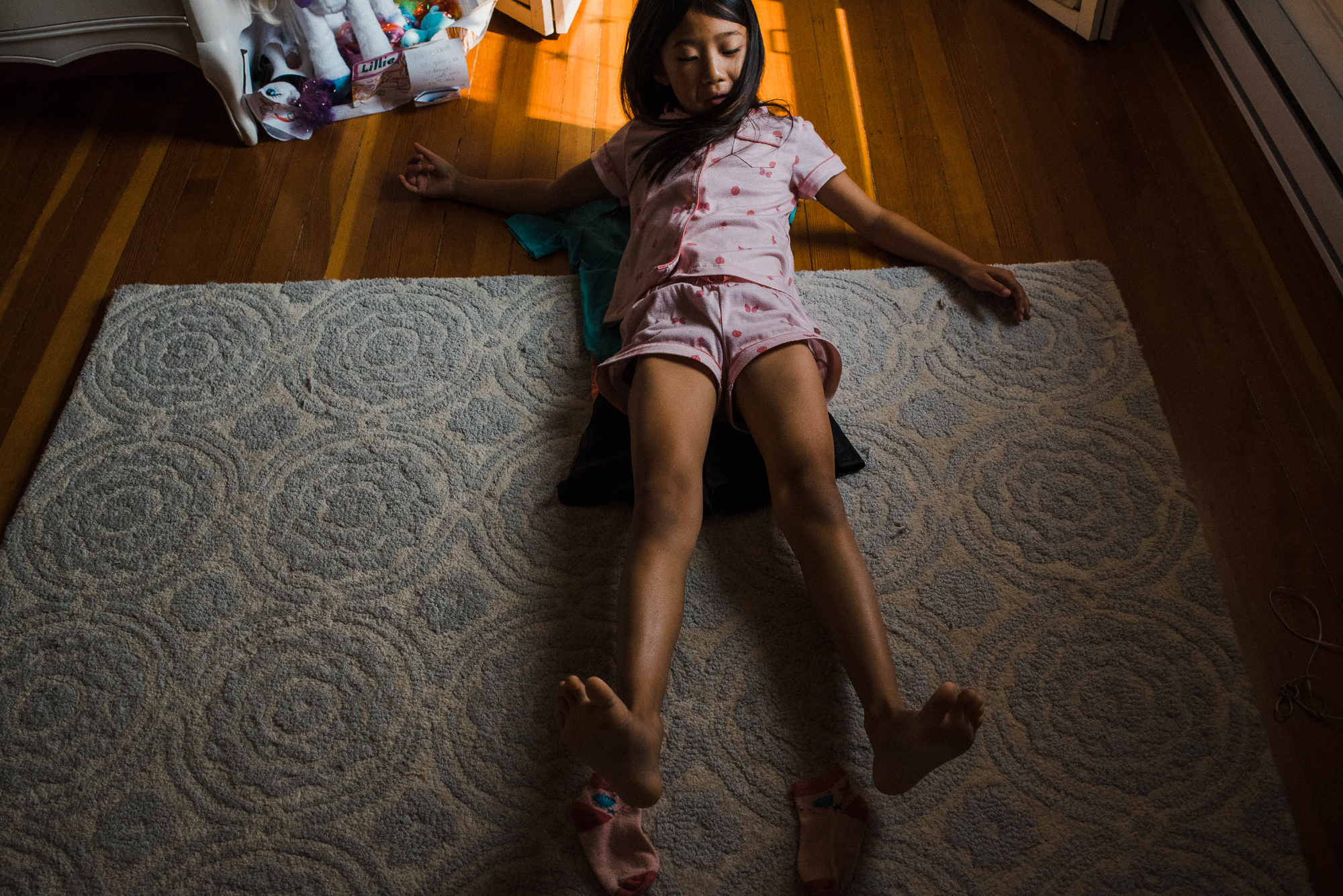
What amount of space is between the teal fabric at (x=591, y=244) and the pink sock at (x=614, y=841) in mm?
632

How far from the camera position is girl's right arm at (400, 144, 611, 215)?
153cm

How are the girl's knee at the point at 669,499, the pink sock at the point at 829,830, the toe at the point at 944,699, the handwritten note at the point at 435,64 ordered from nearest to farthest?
the toe at the point at 944,699 < the pink sock at the point at 829,830 < the girl's knee at the point at 669,499 < the handwritten note at the point at 435,64

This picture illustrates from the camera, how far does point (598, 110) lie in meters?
1.82

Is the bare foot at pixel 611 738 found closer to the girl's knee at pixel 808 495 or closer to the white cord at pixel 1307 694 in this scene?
the girl's knee at pixel 808 495

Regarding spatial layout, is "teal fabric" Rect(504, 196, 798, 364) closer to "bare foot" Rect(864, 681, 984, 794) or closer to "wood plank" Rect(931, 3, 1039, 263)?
"wood plank" Rect(931, 3, 1039, 263)

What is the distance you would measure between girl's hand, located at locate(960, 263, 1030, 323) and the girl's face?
18.1 inches

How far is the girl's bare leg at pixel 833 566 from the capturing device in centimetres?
87

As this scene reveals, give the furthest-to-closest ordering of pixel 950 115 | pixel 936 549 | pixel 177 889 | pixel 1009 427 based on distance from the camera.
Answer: pixel 950 115, pixel 1009 427, pixel 936 549, pixel 177 889

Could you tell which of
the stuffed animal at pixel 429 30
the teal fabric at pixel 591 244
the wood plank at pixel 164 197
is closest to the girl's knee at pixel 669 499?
the teal fabric at pixel 591 244

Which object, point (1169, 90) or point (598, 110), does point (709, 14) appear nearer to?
point (598, 110)

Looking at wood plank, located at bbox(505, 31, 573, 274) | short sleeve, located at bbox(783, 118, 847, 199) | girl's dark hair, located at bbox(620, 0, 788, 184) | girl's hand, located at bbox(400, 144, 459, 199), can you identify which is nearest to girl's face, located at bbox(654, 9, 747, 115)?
girl's dark hair, located at bbox(620, 0, 788, 184)

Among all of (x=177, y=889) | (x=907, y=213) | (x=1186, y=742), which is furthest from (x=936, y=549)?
(x=177, y=889)

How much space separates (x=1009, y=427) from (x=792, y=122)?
0.54 metres

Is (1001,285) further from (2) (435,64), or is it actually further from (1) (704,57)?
(2) (435,64)
